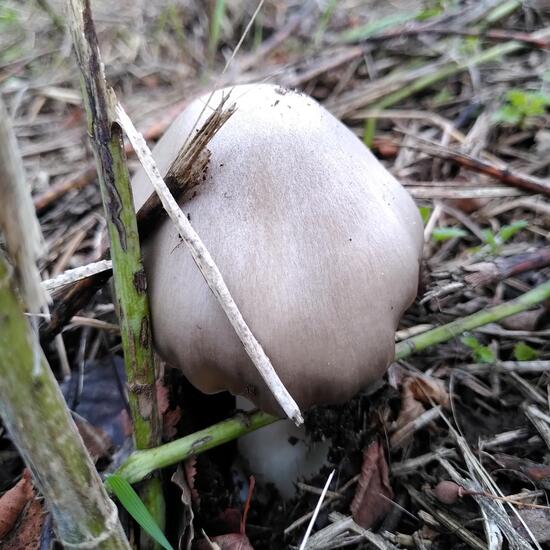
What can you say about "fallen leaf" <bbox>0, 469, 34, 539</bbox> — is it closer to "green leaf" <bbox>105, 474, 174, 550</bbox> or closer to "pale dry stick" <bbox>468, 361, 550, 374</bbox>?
"green leaf" <bbox>105, 474, 174, 550</bbox>

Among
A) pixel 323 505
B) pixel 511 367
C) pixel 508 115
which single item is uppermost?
pixel 508 115

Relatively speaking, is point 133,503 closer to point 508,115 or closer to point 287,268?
point 287,268

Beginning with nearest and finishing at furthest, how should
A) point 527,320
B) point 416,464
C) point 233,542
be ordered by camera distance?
point 233,542 → point 416,464 → point 527,320

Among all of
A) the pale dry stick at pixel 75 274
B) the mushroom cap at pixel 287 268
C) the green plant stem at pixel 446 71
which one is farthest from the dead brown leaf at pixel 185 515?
the green plant stem at pixel 446 71

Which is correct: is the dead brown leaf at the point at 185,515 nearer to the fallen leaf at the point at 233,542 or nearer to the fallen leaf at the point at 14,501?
the fallen leaf at the point at 233,542

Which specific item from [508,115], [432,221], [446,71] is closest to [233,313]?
[432,221]

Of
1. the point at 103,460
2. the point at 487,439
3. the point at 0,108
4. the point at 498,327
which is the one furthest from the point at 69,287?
the point at 498,327

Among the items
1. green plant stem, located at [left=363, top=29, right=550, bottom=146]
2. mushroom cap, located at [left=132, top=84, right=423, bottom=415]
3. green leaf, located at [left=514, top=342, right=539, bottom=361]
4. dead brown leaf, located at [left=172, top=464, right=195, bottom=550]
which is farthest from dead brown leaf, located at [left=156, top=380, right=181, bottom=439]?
green plant stem, located at [left=363, top=29, right=550, bottom=146]
